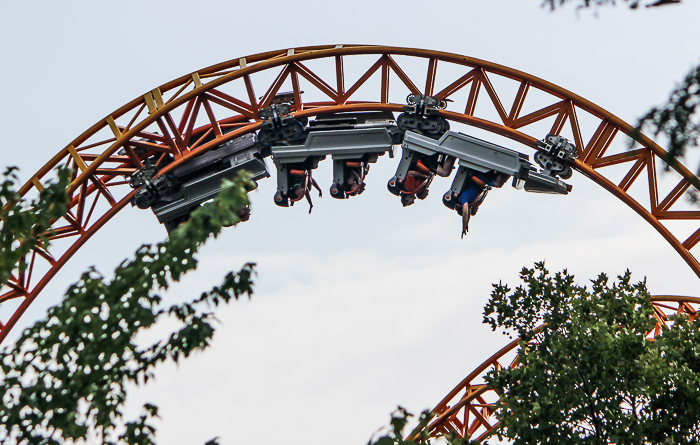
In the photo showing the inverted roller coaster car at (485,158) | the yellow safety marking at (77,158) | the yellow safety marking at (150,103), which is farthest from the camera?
the yellow safety marking at (77,158)

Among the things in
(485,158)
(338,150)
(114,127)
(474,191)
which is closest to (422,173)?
(474,191)

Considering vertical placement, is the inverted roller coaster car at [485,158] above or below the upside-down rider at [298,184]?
below

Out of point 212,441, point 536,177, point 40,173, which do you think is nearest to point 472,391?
point 536,177

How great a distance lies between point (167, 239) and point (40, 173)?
894cm

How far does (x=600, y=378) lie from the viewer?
10875 millimetres

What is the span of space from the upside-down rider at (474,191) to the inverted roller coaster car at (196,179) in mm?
3372

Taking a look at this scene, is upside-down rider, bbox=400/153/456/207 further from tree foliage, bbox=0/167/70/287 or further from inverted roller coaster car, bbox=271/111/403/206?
tree foliage, bbox=0/167/70/287

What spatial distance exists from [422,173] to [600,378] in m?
4.85

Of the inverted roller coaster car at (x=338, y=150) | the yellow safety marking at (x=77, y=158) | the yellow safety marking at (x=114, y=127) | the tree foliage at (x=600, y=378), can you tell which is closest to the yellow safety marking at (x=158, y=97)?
the yellow safety marking at (x=114, y=127)

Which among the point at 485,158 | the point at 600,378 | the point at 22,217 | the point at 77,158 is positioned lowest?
the point at 600,378

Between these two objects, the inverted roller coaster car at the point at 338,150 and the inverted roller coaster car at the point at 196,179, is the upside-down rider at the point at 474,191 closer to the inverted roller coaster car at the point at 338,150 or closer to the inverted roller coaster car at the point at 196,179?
the inverted roller coaster car at the point at 338,150

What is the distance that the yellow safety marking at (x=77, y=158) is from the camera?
48.0ft

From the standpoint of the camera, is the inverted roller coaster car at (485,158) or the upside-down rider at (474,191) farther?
the upside-down rider at (474,191)

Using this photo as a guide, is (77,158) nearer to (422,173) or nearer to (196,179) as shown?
(196,179)
